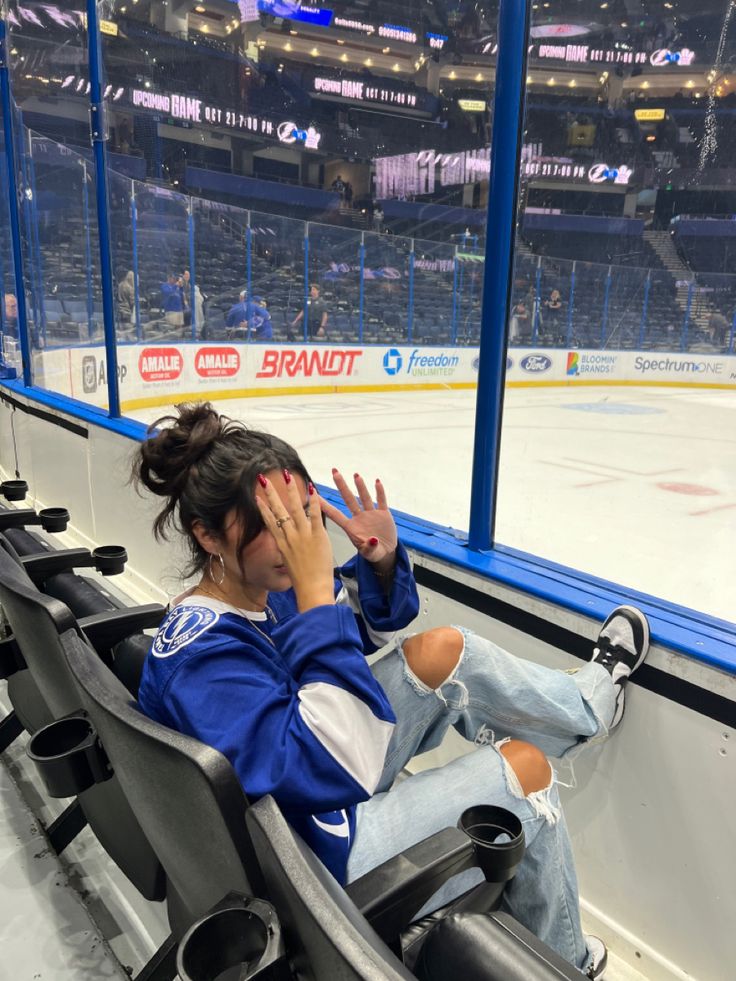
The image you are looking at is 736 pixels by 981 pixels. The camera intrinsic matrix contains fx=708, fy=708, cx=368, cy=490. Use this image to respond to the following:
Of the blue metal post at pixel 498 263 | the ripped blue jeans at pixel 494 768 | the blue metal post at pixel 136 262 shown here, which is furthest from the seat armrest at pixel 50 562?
the blue metal post at pixel 136 262

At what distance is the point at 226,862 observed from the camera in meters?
0.54

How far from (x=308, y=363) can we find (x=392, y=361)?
3.02 feet

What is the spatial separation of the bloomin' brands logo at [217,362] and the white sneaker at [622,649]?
6041 millimetres

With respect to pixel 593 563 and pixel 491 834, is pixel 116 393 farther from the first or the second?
pixel 491 834

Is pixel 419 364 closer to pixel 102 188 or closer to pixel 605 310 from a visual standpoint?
pixel 605 310

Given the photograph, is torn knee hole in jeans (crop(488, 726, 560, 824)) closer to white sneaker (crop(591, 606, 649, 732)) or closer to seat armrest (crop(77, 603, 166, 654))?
white sneaker (crop(591, 606, 649, 732))

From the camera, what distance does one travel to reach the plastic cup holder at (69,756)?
760 millimetres

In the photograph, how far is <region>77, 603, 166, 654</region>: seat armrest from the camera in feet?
3.52

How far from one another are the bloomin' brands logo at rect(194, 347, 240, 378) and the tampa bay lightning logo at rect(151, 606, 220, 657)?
619 centimetres

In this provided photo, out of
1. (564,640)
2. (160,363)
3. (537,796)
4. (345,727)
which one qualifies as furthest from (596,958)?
(160,363)

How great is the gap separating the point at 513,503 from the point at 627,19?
1603mm

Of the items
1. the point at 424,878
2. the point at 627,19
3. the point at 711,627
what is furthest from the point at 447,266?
the point at 424,878

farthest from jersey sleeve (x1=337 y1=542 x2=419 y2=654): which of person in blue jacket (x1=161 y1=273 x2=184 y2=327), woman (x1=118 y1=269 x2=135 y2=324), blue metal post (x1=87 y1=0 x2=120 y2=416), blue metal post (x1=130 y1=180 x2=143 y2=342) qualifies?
person in blue jacket (x1=161 y1=273 x2=184 y2=327)

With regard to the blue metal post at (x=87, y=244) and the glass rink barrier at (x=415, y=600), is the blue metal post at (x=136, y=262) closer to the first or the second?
the blue metal post at (x=87, y=244)
